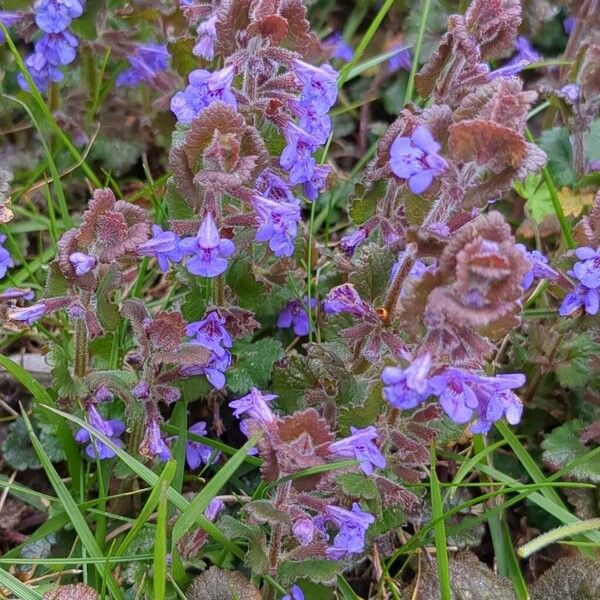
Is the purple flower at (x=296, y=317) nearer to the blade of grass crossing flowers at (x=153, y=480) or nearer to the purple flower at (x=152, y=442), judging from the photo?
the purple flower at (x=152, y=442)

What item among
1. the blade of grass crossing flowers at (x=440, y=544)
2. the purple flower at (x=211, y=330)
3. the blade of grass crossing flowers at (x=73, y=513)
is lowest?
the blade of grass crossing flowers at (x=73, y=513)

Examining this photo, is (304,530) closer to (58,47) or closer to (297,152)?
(297,152)

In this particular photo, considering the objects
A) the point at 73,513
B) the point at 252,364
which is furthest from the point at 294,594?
the point at 252,364

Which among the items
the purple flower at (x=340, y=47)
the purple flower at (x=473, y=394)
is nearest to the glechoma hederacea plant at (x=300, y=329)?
the purple flower at (x=473, y=394)

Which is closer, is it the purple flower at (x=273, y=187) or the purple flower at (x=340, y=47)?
the purple flower at (x=273, y=187)

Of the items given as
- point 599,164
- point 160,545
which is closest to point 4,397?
point 160,545

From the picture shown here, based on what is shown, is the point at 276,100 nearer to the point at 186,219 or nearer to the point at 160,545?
the point at 186,219
